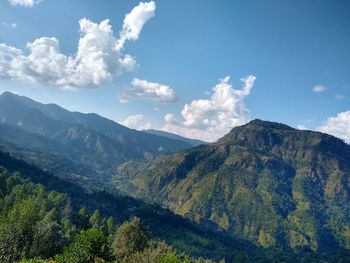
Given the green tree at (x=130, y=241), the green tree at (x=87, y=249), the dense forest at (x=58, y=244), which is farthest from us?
the green tree at (x=130, y=241)

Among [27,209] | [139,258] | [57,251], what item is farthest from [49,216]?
[139,258]

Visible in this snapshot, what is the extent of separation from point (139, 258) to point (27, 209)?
1325 inches

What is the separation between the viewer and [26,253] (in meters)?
100

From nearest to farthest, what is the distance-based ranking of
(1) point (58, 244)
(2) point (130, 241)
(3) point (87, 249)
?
(3) point (87, 249)
(2) point (130, 241)
(1) point (58, 244)

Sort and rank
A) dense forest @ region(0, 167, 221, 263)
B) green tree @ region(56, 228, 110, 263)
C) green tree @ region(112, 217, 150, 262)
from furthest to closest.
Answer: green tree @ region(112, 217, 150, 262) → green tree @ region(56, 228, 110, 263) → dense forest @ region(0, 167, 221, 263)

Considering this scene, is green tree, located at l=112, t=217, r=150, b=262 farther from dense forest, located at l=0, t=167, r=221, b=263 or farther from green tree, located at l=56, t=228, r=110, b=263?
green tree, located at l=56, t=228, r=110, b=263

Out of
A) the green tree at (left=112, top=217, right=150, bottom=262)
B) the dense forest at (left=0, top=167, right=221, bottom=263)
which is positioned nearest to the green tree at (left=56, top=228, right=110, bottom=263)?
the dense forest at (left=0, top=167, right=221, bottom=263)

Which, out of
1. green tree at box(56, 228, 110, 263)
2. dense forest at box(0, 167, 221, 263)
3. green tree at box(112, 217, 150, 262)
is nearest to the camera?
dense forest at box(0, 167, 221, 263)

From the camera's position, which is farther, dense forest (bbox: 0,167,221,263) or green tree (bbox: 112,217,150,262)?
green tree (bbox: 112,217,150,262)

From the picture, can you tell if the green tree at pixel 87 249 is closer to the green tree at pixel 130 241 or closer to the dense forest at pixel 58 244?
the dense forest at pixel 58 244

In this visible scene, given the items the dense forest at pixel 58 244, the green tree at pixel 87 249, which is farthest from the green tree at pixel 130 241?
the green tree at pixel 87 249

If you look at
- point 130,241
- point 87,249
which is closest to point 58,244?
point 130,241

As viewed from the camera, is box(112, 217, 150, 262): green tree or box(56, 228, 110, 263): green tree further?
box(112, 217, 150, 262): green tree

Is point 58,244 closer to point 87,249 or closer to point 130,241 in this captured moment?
point 130,241
